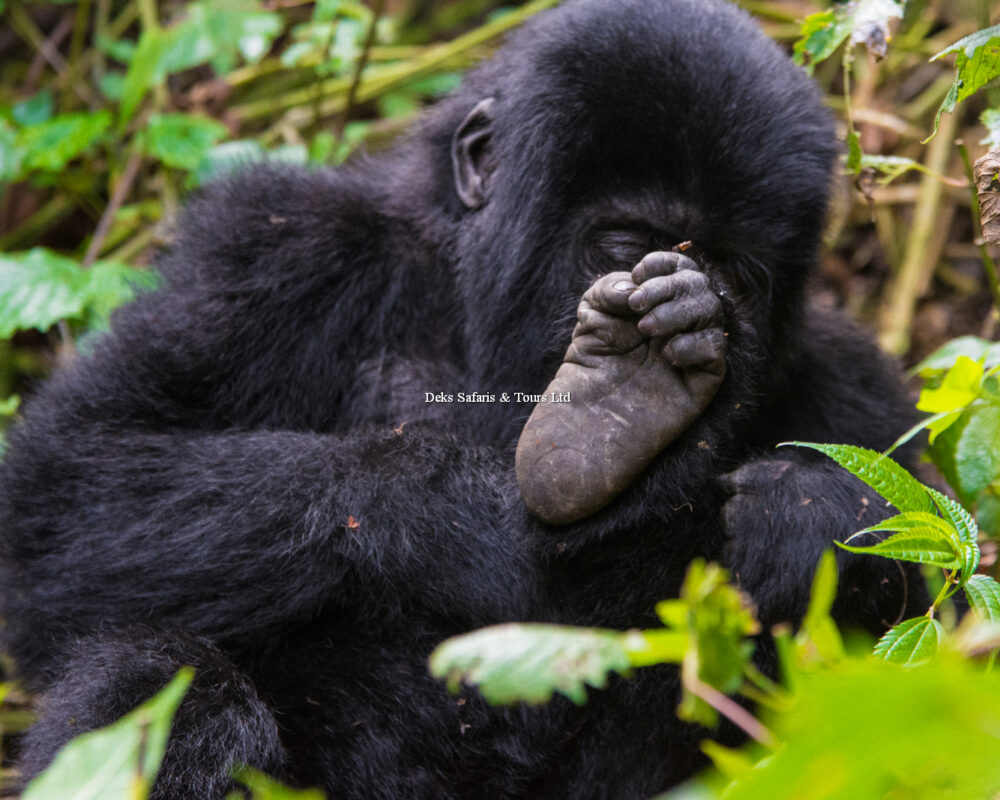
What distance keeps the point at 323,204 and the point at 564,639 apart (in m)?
2.00

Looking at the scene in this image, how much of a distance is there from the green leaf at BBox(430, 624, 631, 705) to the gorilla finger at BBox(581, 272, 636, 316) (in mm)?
1177

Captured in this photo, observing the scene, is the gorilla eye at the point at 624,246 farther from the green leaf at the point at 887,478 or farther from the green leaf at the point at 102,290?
the green leaf at the point at 102,290

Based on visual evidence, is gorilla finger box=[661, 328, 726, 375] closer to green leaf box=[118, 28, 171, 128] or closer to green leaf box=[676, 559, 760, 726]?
green leaf box=[676, 559, 760, 726]

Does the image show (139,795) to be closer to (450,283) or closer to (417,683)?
(417,683)

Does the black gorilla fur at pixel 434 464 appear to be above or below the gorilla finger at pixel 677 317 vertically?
below

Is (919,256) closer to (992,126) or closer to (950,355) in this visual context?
(950,355)

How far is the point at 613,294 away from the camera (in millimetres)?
2201

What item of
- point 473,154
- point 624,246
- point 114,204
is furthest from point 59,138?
point 624,246

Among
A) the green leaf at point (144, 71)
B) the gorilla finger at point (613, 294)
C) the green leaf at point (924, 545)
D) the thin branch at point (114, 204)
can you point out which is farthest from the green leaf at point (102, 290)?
the green leaf at point (924, 545)

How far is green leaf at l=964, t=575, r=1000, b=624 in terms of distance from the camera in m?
1.67

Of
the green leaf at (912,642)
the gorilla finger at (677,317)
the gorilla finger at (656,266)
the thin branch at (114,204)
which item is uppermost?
the gorilla finger at (656,266)

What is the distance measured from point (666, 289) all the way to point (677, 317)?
63 millimetres

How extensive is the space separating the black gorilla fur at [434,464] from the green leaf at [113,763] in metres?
1.08

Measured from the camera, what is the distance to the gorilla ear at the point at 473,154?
9.21 feet
